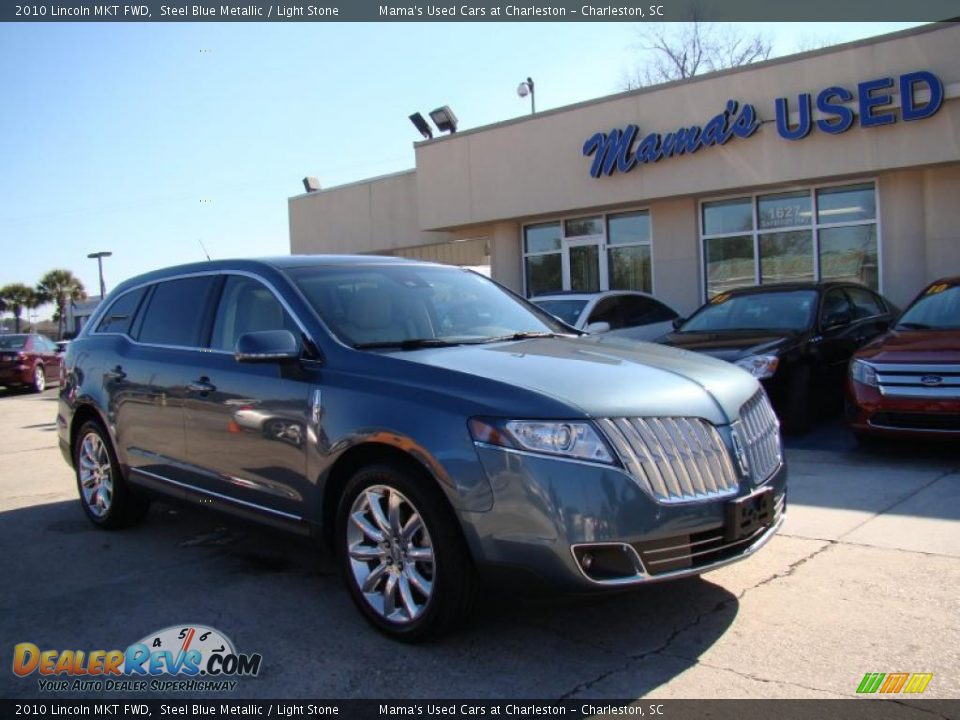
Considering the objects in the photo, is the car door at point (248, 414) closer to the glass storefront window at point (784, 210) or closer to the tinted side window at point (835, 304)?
the tinted side window at point (835, 304)

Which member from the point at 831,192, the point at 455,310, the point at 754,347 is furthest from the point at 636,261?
the point at 455,310

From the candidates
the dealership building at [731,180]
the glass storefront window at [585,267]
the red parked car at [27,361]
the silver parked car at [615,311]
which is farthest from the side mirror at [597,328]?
the red parked car at [27,361]

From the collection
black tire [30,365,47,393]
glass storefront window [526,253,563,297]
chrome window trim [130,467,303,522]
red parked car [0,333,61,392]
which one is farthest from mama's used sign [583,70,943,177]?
black tire [30,365,47,393]

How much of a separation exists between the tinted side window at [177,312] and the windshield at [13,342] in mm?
18631

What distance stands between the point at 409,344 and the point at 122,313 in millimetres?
2862

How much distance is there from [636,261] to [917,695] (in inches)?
539

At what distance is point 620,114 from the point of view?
50.6 feet

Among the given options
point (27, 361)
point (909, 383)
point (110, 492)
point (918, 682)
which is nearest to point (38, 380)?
point (27, 361)

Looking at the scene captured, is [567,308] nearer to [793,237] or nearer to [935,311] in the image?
[935,311]

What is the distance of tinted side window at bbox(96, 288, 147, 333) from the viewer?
6.05 metres

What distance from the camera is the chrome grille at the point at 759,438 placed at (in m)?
3.88

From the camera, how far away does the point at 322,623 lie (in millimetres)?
4188

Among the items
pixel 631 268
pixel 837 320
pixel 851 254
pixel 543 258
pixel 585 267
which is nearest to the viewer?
pixel 837 320

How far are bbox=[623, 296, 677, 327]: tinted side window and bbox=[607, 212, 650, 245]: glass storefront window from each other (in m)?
4.00
